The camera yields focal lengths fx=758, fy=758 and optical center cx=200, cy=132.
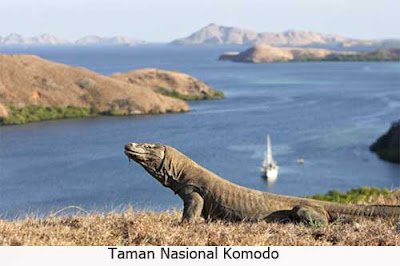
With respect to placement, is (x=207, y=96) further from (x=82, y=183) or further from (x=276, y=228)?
(x=276, y=228)

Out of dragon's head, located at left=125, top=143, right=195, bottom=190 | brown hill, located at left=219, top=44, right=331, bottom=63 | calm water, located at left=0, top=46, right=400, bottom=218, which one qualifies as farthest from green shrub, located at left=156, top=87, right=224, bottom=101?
dragon's head, located at left=125, top=143, right=195, bottom=190

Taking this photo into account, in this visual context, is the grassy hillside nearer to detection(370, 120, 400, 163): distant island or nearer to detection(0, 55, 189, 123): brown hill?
detection(370, 120, 400, 163): distant island

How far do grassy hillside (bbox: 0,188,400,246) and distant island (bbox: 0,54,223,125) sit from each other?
69.2m

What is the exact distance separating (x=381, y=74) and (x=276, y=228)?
113638 mm

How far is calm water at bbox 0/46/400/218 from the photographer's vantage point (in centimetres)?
3784

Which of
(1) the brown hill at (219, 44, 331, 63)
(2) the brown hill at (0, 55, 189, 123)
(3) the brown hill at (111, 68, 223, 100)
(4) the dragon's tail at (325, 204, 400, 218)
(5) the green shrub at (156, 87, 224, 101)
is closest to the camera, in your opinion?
(4) the dragon's tail at (325, 204, 400, 218)

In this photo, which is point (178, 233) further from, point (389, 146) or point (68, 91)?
point (68, 91)

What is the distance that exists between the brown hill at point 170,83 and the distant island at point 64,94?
388cm

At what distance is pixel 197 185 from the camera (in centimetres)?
705

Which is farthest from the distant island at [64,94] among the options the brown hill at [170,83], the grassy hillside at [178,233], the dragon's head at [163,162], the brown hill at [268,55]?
the brown hill at [268,55]

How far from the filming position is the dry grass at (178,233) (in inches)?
218

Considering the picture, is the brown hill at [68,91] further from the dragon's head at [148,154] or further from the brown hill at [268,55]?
→ the brown hill at [268,55]
